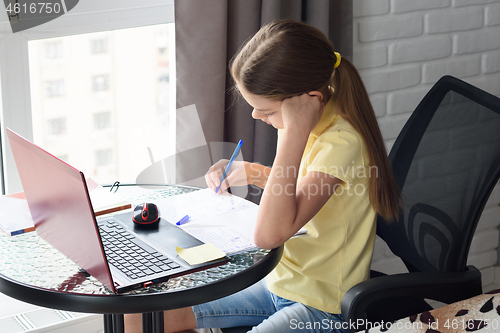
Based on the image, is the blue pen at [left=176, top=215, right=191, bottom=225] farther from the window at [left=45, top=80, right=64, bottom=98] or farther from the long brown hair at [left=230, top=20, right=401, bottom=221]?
the window at [left=45, top=80, right=64, bottom=98]

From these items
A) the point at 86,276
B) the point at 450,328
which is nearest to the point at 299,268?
the point at 450,328

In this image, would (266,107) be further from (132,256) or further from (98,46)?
(98,46)

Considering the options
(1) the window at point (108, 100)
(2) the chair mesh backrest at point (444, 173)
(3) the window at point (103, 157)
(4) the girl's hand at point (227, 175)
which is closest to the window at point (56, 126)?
(1) the window at point (108, 100)

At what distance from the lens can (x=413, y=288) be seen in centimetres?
101

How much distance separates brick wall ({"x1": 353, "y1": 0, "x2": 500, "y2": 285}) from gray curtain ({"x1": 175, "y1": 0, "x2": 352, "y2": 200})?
0.24 metres

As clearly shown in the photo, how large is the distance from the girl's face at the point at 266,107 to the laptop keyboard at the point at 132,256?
1.24ft

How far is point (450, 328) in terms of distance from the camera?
3.40 feet

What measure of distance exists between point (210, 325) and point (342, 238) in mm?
363

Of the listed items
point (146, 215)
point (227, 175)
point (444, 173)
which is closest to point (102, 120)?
point (227, 175)

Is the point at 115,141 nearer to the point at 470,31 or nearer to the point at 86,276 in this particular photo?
the point at 86,276

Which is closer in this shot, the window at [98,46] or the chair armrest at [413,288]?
the chair armrest at [413,288]

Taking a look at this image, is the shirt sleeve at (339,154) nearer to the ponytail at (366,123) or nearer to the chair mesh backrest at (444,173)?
the ponytail at (366,123)

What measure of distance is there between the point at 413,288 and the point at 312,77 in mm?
468

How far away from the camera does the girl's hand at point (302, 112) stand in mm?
1074
